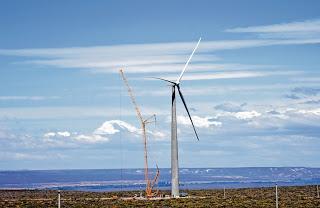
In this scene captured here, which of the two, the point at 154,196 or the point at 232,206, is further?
the point at 154,196

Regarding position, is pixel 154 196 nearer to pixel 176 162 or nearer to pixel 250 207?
pixel 176 162

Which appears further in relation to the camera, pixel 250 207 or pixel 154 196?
pixel 154 196

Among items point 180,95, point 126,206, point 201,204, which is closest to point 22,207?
point 126,206

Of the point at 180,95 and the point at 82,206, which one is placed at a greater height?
the point at 180,95

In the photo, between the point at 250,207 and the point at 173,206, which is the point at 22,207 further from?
the point at 250,207

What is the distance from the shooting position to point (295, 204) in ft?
443

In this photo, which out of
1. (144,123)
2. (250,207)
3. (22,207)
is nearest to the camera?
(250,207)

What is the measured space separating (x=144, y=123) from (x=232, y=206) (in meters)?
60.5

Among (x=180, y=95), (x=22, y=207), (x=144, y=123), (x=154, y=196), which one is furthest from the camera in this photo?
(x=144, y=123)

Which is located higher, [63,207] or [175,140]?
[175,140]

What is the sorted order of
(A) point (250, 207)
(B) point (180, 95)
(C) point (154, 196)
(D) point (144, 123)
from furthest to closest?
(D) point (144, 123)
(C) point (154, 196)
(B) point (180, 95)
(A) point (250, 207)

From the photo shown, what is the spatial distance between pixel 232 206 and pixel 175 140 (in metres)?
31.8

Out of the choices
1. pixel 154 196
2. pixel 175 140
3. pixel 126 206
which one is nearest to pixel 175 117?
pixel 175 140

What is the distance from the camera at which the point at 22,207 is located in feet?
446
